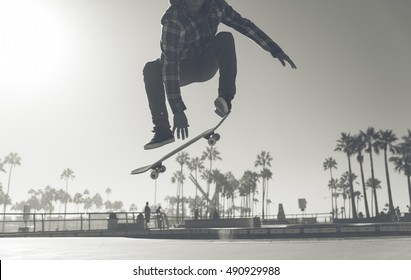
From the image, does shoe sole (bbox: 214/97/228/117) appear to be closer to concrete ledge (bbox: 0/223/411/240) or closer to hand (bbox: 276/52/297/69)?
hand (bbox: 276/52/297/69)

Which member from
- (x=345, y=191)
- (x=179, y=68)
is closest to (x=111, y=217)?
(x=179, y=68)

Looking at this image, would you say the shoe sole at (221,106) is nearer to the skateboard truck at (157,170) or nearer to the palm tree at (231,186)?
the skateboard truck at (157,170)

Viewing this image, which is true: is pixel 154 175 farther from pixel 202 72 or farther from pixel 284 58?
pixel 284 58

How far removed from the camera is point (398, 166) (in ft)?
212

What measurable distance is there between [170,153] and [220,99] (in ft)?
4.64

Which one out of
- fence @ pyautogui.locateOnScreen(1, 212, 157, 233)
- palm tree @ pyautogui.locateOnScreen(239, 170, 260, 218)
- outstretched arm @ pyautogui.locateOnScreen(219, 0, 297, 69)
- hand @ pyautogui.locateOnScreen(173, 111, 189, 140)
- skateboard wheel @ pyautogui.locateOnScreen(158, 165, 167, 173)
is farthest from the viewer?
palm tree @ pyautogui.locateOnScreen(239, 170, 260, 218)

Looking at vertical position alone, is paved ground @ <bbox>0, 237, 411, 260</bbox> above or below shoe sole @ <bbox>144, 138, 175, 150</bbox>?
below

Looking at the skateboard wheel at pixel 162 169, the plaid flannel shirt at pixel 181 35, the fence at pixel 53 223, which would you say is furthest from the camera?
the fence at pixel 53 223

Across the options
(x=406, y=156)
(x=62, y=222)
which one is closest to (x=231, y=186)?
(x=406, y=156)

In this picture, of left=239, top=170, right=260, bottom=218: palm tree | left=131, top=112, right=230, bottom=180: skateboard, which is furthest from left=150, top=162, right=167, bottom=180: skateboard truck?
left=239, top=170, right=260, bottom=218: palm tree

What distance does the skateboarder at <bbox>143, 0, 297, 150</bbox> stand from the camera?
411cm

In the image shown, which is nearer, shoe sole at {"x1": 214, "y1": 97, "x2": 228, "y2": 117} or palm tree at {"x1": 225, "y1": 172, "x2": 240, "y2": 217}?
shoe sole at {"x1": 214, "y1": 97, "x2": 228, "y2": 117}

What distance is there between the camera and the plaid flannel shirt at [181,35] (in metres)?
4.05

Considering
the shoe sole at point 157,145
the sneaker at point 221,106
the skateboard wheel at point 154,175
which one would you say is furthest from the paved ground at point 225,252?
the sneaker at point 221,106
